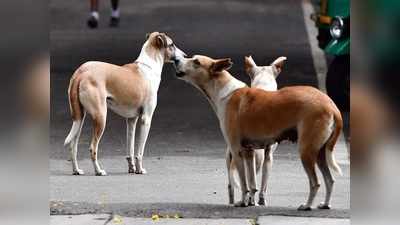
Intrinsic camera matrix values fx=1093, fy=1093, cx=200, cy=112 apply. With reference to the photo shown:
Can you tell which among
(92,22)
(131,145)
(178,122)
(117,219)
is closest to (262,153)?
(117,219)

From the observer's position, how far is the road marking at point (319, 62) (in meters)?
12.3

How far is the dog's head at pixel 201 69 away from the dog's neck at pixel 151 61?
6.68 ft

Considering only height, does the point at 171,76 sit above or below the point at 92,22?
below

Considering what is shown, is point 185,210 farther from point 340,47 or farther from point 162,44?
point 340,47

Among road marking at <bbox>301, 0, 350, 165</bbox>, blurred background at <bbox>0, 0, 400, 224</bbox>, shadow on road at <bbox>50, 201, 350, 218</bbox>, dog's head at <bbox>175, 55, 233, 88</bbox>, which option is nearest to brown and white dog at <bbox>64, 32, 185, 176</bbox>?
blurred background at <bbox>0, 0, 400, 224</bbox>

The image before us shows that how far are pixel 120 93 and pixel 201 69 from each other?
2.02m

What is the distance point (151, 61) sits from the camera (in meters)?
11.2

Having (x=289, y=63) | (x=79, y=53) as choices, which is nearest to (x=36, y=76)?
(x=289, y=63)

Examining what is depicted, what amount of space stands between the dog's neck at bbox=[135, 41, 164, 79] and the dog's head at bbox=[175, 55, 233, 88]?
203 cm

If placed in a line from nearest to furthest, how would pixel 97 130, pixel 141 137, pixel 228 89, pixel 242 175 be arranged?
pixel 242 175 → pixel 228 89 → pixel 97 130 → pixel 141 137

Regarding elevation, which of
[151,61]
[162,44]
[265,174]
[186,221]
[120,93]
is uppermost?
[162,44]

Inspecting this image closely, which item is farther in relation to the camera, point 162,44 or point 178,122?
point 178,122

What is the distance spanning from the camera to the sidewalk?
316 inches

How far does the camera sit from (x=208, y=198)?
378 inches
